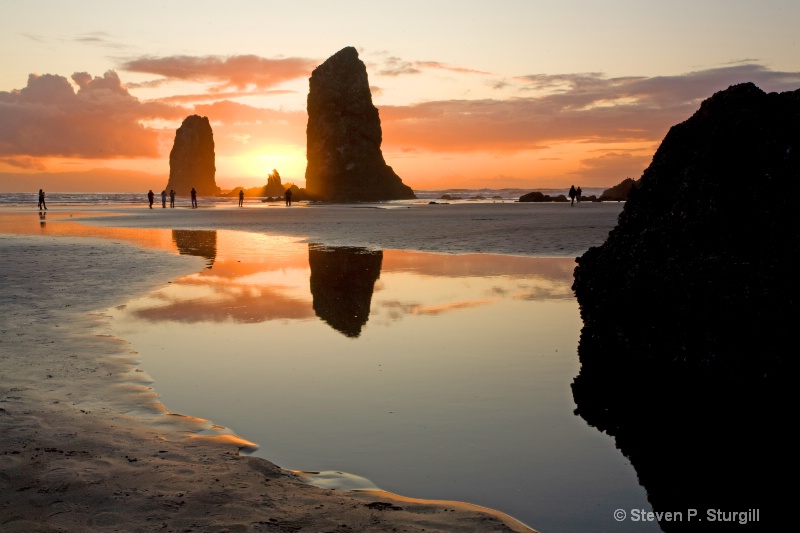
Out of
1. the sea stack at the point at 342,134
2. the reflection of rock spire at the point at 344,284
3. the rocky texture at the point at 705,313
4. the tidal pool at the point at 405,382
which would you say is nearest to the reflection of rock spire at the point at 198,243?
the reflection of rock spire at the point at 344,284

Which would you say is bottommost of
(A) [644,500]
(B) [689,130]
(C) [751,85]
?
(A) [644,500]

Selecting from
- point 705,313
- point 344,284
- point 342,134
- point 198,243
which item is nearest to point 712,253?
point 705,313

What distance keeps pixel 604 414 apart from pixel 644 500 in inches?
62.9

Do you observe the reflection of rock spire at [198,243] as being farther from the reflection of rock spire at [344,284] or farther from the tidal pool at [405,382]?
the tidal pool at [405,382]

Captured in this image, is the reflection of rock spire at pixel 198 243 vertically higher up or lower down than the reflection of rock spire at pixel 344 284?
higher up

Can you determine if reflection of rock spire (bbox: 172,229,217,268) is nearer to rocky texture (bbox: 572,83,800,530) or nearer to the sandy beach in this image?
the sandy beach

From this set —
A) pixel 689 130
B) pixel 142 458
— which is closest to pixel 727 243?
pixel 689 130

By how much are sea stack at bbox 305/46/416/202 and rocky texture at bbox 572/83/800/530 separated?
115602 mm

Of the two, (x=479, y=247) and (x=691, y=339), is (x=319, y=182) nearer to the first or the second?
(x=479, y=247)

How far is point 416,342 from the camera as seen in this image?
26.3 ft

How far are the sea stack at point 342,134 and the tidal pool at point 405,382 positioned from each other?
4430 inches

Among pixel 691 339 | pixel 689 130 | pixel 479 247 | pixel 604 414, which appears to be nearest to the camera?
pixel 604 414

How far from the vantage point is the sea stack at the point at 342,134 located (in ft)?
409

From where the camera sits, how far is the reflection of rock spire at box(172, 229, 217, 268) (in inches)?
778
